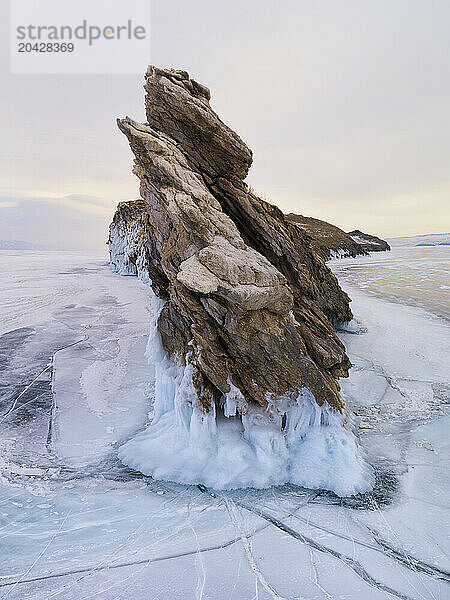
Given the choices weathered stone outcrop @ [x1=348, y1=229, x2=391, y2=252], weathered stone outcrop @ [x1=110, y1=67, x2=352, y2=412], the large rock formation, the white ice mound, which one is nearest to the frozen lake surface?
the white ice mound

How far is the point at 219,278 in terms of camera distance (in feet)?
15.9

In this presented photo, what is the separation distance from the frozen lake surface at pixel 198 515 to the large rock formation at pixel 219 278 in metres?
0.96

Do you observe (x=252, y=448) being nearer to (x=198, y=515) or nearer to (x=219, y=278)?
(x=198, y=515)

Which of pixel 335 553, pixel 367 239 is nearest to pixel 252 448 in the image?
pixel 335 553

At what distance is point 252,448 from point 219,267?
9.16 ft

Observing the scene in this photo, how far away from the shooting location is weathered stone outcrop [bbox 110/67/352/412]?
199 inches

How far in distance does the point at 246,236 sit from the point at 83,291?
19.2 meters

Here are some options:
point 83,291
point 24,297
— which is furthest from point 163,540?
point 83,291

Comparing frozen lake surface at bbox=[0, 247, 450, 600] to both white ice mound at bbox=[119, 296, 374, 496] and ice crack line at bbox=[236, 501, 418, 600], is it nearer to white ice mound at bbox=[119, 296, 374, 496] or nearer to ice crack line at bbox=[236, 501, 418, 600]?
ice crack line at bbox=[236, 501, 418, 600]

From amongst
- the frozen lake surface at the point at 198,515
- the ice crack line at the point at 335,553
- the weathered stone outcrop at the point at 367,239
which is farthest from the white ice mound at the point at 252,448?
the weathered stone outcrop at the point at 367,239

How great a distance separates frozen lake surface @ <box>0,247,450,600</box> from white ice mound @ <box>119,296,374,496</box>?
0.68 feet

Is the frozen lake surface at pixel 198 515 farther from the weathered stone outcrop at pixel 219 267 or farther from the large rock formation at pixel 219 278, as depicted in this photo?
the weathered stone outcrop at pixel 219 267

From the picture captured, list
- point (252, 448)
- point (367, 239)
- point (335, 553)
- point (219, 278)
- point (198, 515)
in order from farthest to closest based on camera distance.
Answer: point (367, 239) < point (252, 448) < point (219, 278) < point (198, 515) < point (335, 553)

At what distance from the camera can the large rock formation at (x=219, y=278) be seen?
5.08m
